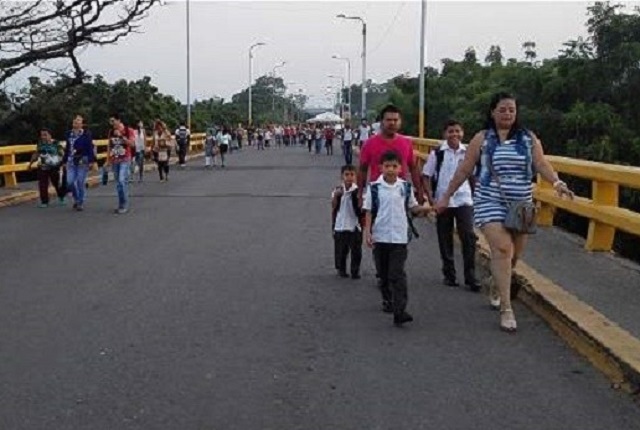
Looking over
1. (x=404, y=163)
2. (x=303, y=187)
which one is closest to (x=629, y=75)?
(x=303, y=187)

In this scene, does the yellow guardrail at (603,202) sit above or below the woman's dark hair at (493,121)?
below

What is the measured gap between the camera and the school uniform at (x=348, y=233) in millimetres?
9930

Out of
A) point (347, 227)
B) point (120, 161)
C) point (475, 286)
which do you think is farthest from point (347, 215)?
point (120, 161)

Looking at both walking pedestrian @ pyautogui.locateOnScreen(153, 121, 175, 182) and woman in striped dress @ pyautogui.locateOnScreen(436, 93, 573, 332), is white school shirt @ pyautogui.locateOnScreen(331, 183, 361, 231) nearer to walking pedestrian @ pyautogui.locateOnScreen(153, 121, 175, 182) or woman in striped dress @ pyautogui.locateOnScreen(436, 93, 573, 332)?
woman in striped dress @ pyautogui.locateOnScreen(436, 93, 573, 332)

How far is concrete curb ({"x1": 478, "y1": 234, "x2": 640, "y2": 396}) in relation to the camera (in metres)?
5.92

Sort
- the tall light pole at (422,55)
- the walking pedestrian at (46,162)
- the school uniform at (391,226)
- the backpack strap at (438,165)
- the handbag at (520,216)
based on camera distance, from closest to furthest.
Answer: the handbag at (520,216) < the school uniform at (391,226) < the backpack strap at (438,165) < the walking pedestrian at (46,162) < the tall light pole at (422,55)

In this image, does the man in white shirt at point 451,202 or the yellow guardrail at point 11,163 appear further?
the yellow guardrail at point 11,163

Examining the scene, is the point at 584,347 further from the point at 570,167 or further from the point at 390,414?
the point at 570,167

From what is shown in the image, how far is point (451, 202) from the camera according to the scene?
9422mm

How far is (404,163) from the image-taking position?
875cm

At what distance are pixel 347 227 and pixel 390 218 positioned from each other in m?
2.25

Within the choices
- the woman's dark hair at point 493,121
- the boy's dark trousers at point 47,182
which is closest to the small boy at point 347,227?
the woman's dark hair at point 493,121

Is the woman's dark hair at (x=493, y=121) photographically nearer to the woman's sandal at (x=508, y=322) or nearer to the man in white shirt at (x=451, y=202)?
the woman's sandal at (x=508, y=322)

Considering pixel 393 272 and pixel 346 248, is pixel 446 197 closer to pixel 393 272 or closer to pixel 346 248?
pixel 393 272
